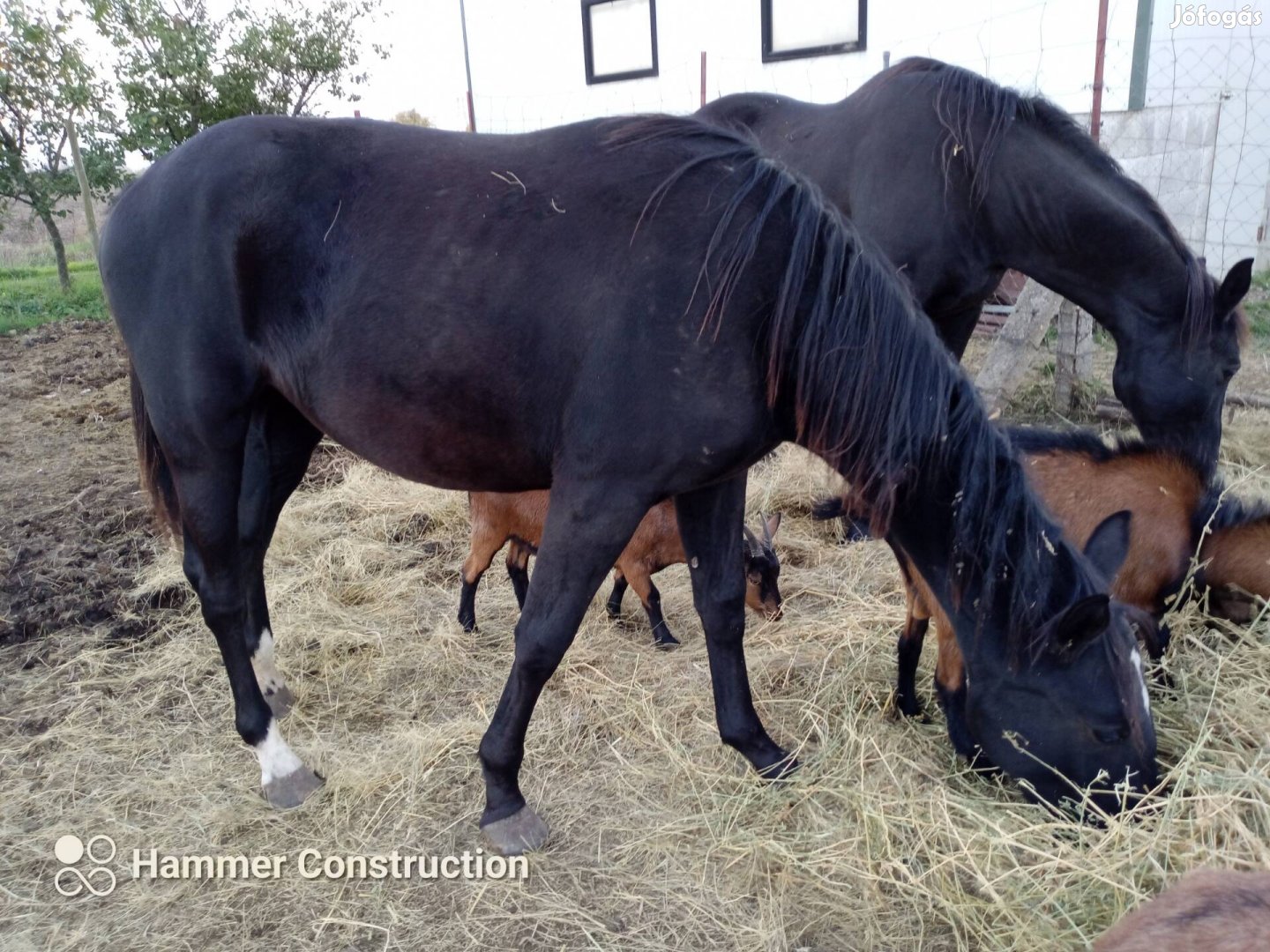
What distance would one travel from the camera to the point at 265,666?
10.3 ft

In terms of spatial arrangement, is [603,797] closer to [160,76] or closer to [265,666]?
[265,666]

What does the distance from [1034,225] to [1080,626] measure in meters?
1.84

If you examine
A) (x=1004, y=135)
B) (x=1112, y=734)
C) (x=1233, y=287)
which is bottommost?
(x=1112, y=734)

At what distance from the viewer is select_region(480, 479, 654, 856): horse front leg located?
213 centimetres

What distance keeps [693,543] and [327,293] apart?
1212 mm

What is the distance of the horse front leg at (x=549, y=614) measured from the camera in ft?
7.00

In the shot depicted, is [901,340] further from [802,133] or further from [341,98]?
[341,98]

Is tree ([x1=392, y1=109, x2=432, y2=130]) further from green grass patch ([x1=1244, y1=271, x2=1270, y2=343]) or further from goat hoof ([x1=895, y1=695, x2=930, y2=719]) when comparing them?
goat hoof ([x1=895, y1=695, x2=930, y2=719])

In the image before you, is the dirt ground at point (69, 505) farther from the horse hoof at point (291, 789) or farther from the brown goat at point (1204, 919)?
the brown goat at point (1204, 919)

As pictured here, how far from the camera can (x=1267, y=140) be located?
25.9 feet

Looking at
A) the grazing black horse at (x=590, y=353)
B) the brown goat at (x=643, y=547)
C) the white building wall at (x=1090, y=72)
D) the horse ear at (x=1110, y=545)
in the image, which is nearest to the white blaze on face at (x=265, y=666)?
the brown goat at (x=643, y=547)

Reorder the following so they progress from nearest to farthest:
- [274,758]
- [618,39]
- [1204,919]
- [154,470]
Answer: [1204,919] → [274,758] → [154,470] → [618,39]

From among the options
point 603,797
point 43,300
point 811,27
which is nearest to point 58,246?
point 43,300

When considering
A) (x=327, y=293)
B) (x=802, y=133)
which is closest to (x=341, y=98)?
(x=802, y=133)
